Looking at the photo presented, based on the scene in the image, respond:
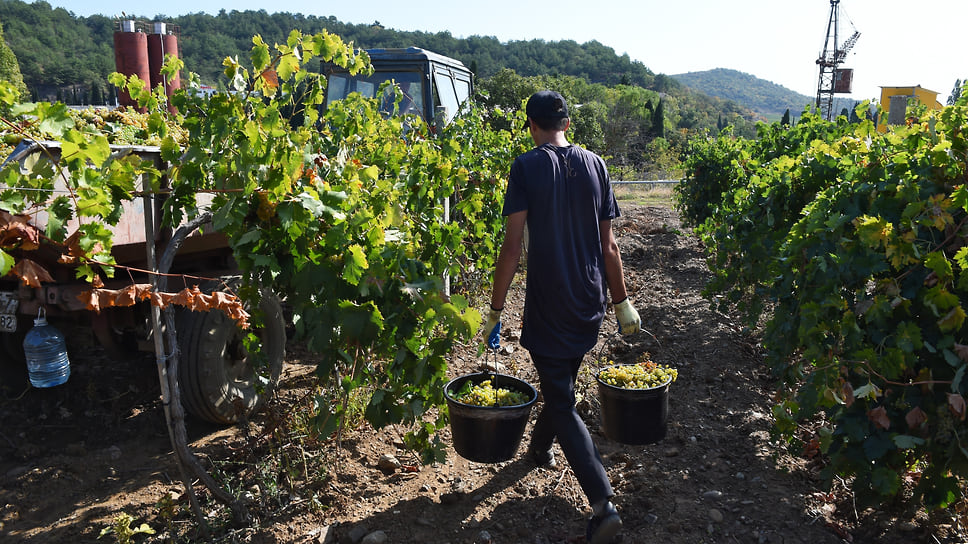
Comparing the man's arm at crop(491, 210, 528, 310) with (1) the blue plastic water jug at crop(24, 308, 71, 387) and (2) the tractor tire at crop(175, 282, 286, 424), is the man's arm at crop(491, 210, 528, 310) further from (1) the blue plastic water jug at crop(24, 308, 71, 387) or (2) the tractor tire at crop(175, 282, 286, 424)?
(1) the blue plastic water jug at crop(24, 308, 71, 387)

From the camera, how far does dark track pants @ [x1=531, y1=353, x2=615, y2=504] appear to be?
2.60 meters

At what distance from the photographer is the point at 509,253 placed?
2.68 m

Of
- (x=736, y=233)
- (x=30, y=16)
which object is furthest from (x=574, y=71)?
(x=736, y=233)

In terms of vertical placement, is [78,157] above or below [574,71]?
below

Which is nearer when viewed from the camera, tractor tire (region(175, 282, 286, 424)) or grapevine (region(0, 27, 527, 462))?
grapevine (region(0, 27, 527, 462))

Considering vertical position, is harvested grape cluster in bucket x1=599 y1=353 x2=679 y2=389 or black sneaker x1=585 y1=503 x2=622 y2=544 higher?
harvested grape cluster in bucket x1=599 y1=353 x2=679 y2=389

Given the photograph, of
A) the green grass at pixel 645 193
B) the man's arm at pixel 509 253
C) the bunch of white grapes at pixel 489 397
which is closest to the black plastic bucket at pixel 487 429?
the bunch of white grapes at pixel 489 397

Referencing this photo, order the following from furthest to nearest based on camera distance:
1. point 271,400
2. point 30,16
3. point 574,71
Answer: point 574,71, point 30,16, point 271,400

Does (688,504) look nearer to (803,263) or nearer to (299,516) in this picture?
(803,263)

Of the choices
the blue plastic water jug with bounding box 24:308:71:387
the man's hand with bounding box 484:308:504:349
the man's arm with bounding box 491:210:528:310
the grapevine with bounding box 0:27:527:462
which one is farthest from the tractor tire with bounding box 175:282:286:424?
the man's arm with bounding box 491:210:528:310

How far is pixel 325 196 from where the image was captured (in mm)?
2293

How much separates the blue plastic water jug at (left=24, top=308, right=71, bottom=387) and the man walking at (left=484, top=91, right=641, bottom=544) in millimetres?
2036

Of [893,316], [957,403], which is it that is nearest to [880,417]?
[957,403]

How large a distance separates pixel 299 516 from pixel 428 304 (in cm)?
115
